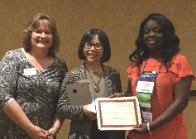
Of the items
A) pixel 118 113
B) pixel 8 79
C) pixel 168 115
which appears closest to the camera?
pixel 168 115

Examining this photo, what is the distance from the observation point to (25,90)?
1725 millimetres

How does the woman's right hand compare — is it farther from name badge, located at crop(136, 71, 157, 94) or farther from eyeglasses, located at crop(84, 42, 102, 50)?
eyeglasses, located at crop(84, 42, 102, 50)

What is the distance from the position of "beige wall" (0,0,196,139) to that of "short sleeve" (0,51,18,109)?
4.34ft

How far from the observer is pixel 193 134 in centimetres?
305

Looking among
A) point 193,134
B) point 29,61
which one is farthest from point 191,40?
point 29,61

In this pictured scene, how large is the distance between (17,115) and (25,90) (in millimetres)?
196

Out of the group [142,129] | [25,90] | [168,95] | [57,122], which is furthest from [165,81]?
[25,90]

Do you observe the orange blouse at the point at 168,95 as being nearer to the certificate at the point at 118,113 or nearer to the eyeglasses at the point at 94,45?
the certificate at the point at 118,113

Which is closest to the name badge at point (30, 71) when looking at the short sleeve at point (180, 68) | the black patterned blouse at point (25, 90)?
the black patterned blouse at point (25, 90)

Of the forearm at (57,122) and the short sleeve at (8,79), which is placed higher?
the short sleeve at (8,79)

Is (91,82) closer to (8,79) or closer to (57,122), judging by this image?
(57,122)

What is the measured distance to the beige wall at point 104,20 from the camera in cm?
296

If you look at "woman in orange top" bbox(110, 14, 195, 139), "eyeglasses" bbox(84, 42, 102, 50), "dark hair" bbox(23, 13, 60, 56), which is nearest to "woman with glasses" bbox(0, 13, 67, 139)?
"dark hair" bbox(23, 13, 60, 56)

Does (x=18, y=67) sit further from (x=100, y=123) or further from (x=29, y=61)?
(x=100, y=123)
